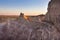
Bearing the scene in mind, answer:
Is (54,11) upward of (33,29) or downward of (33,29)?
upward

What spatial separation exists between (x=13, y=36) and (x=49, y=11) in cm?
60

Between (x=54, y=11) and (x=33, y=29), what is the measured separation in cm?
35

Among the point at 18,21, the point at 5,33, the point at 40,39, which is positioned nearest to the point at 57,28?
the point at 40,39

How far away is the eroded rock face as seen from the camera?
2055 mm

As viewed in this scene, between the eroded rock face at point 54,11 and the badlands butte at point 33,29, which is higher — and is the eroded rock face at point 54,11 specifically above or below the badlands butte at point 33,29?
above

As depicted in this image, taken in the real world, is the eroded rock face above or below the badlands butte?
above

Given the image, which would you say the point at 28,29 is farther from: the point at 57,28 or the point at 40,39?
the point at 57,28

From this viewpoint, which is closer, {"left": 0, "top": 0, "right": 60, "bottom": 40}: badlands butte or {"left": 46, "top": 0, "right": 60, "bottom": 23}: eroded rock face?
{"left": 0, "top": 0, "right": 60, "bottom": 40}: badlands butte

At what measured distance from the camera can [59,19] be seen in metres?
2.03

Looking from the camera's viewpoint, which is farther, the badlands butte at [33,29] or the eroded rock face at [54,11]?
the eroded rock face at [54,11]

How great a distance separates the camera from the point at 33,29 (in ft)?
6.66

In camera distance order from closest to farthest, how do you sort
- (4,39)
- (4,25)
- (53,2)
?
(4,39) < (4,25) < (53,2)

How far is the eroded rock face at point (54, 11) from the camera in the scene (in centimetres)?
205

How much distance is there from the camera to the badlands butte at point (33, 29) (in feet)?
6.39
